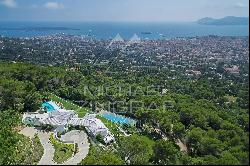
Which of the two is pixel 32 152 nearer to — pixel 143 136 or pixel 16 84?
Result: pixel 143 136

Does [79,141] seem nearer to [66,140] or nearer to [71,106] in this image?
[66,140]

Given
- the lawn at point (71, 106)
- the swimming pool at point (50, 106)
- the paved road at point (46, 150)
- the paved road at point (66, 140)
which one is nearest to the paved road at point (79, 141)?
the paved road at point (66, 140)

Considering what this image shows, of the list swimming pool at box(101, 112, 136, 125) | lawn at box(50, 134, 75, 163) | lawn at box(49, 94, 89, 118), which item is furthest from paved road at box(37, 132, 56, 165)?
swimming pool at box(101, 112, 136, 125)

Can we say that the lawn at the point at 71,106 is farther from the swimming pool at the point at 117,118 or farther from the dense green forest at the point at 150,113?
the swimming pool at the point at 117,118

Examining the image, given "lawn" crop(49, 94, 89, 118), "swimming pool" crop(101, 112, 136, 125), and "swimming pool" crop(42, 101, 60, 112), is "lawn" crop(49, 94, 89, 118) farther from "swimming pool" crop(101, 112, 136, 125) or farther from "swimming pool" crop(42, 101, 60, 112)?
"swimming pool" crop(101, 112, 136, 125)

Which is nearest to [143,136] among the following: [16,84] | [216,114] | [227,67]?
[216,114]

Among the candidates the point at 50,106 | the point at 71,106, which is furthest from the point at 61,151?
the point at 71,106
